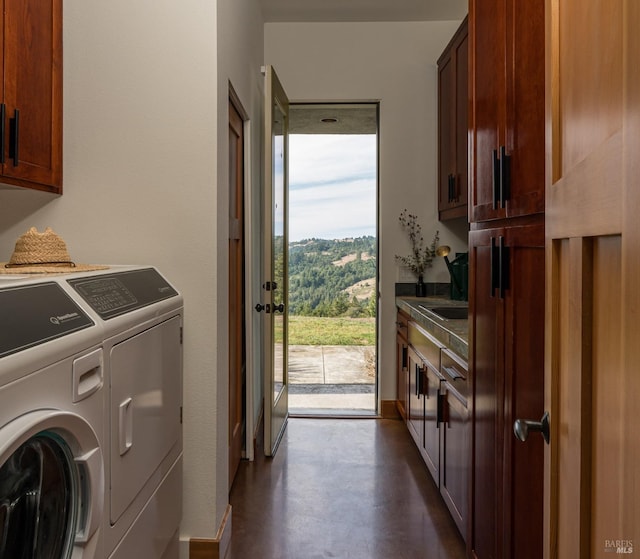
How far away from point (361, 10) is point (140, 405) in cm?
330

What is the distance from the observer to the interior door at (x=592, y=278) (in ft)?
1.83

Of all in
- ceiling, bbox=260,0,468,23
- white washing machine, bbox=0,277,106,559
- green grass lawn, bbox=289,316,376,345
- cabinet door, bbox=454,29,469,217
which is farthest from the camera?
green grass lawn, bbox=289,316,376,345

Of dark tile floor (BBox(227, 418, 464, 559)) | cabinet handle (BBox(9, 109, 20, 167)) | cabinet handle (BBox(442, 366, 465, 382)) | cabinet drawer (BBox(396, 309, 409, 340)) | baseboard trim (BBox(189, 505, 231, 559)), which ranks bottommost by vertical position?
dark tile floor (BBox(227, 418, 464, 559))

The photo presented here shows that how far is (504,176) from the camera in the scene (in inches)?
62.6

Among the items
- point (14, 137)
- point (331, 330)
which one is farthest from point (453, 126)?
point (14, 137)

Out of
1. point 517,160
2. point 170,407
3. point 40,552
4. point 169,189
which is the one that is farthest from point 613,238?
point 169,189

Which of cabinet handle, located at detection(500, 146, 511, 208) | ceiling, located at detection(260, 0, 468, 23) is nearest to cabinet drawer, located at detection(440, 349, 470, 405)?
cabinet handle, located at detection(500, 146, 511, 208)

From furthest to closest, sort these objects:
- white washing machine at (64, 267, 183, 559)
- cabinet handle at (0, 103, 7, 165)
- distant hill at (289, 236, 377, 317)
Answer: distant hill at (289, 236, 377, 317)
cabinet handle at (0, 103, 7, 165)
white washing machine at (64, 267, 183, 559)

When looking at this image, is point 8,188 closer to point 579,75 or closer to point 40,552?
point 40,552

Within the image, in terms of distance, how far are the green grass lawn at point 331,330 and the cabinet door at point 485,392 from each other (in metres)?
3.32

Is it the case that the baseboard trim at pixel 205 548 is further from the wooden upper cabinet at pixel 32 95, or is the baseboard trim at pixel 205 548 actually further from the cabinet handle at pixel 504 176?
the cabinet handle at pixel 504 176

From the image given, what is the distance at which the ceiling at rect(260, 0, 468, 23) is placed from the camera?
3.76m

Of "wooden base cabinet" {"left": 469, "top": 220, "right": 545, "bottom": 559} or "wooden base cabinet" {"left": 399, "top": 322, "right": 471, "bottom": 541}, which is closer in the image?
"wooden base cabinet" {"left": 469, "top": 220, "right": 545, "bottom": 559}

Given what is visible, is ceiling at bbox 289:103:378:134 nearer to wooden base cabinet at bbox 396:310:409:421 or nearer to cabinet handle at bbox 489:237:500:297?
wooden base cabinet at bbox 396:310:409:421
